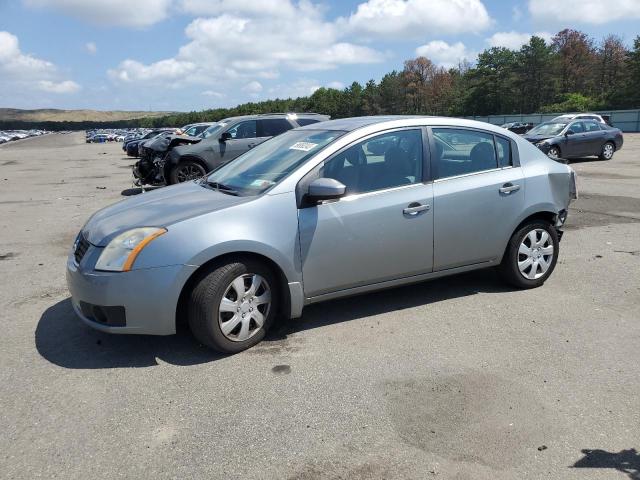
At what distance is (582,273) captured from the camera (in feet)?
18.7

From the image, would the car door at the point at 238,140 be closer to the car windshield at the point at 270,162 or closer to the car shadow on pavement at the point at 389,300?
the car windshield at the point at 270,162

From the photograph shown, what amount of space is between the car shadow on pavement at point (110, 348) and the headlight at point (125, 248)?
71 cm

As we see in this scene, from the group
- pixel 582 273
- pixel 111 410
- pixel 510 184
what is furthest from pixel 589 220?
pixel 111 410

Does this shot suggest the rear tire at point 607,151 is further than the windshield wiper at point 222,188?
Yes

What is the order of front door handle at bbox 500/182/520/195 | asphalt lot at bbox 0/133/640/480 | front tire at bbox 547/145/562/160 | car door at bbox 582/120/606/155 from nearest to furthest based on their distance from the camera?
asphalt lot at bbox 0/133/640/480 < front door handle at bbox 500/182/520/195 < front tire at bbox 547/145/562/160 < car door at bbox 582/120/606/155

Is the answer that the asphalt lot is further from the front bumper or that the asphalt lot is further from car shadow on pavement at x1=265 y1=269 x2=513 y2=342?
the front bumper

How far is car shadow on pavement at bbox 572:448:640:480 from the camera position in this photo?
8.52 feet

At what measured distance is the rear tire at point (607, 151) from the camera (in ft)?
64.4

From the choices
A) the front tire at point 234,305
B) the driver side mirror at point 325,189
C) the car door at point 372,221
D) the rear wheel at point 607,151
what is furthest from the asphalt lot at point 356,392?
the rear wheel at point 607,151

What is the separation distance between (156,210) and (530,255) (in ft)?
11.4

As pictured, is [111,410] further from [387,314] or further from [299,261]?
[387,314]

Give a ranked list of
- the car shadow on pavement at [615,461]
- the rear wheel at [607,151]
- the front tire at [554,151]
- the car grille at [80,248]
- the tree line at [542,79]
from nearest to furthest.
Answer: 1. the car shadow on pavement at [615,461]
2. the car grille at [80,248]
3. the front tire at [554,151]
4. the rear wheel at [607,151]
5. the tree line at [542,79]

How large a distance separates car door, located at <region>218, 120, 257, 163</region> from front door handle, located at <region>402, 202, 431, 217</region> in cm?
876

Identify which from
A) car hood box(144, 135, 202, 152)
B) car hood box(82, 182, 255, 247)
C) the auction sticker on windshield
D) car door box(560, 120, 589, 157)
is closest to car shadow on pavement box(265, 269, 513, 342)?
car hood box(82, 182, 255, 247)
